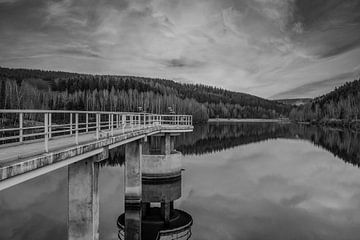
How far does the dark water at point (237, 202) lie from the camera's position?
18.3 metres

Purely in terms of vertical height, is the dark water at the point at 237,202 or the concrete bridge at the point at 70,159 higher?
the concrete bridge at the point at 70,159

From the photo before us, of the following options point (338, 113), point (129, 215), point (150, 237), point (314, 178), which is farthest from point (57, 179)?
point (338, 113)

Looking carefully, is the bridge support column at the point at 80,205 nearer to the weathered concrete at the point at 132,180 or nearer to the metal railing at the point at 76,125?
the metal railing at the point at 76,125

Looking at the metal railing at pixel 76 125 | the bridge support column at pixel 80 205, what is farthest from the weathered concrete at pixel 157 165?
Answer: the bridge support column at pixel 80 205

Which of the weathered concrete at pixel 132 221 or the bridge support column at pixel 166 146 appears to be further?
the bridge support column at pixel 166 146

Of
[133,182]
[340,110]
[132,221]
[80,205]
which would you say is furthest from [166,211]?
[340,110]

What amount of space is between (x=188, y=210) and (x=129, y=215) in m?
4.60

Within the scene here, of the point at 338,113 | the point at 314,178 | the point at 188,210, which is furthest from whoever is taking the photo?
the point at 338,113

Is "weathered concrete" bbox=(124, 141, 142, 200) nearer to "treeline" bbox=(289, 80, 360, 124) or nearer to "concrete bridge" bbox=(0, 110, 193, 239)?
"concrete bridge" bbox=(0, 110, 193, 239)

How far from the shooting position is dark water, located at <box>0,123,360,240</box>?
1830 centimetres

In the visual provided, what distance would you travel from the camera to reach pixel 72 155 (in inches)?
369

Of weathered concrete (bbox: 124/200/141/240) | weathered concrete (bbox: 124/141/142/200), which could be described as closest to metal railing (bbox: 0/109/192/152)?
weathered concrete (bbox: 124/141/142/200)

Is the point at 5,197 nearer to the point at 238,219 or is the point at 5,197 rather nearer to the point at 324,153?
the point at 238,219

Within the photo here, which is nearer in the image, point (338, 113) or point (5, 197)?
point (5, 197)
